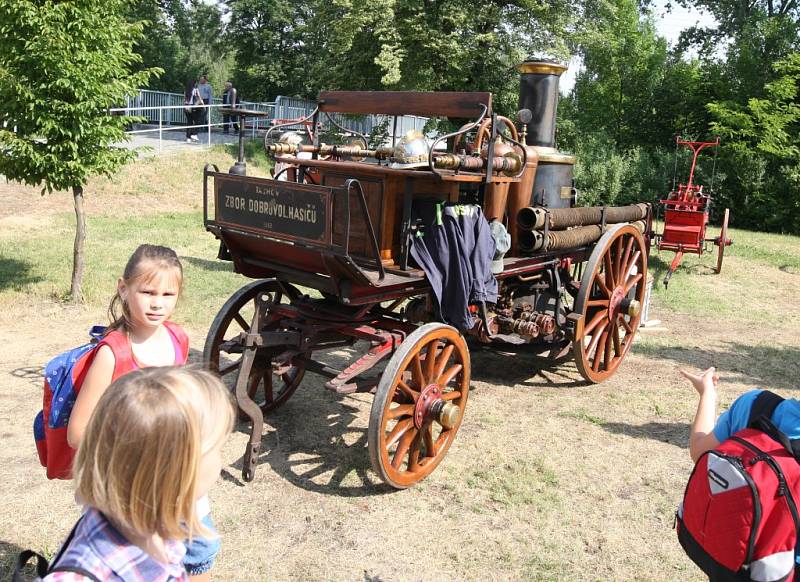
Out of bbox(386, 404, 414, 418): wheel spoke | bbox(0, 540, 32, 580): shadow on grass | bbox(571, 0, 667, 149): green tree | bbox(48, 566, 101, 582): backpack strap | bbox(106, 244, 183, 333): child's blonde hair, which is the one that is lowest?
bbox(0, 540, 32, 580): shadow on grass

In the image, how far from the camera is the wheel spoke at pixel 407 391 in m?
4.01

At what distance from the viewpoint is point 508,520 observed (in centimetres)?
388

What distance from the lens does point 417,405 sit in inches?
163

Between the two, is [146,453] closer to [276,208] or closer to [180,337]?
[180,337]

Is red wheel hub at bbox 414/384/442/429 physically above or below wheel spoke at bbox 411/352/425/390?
below

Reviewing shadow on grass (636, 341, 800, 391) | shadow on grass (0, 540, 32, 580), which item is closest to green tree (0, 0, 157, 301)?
shadow on grass (0, 540, 32, 580)

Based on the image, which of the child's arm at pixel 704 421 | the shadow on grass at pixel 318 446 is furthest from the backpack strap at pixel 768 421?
the shadow on grass at pixel 318 446

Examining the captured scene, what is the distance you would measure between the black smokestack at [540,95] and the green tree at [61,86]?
13.5ft

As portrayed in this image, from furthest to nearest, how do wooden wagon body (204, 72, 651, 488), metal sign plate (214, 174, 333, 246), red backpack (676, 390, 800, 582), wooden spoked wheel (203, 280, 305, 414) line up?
wooden spoked wheel (203, 280, 305, 414) < wooden wagon body (204, 72, 651, 488) < metal sign plate (214, 174, 333, 246) < red backpack (676, 390, 800, 582)

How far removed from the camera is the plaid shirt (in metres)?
1.32

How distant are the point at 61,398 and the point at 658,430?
4.25 m

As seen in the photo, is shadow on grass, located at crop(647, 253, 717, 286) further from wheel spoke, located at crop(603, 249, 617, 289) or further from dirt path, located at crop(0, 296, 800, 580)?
dirt path, located at crop(0, 296, 800, 580)

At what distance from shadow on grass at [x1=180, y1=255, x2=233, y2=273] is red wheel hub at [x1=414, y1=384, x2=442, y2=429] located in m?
5.94

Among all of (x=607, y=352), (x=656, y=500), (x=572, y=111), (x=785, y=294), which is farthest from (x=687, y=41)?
(x=656, y=500)
